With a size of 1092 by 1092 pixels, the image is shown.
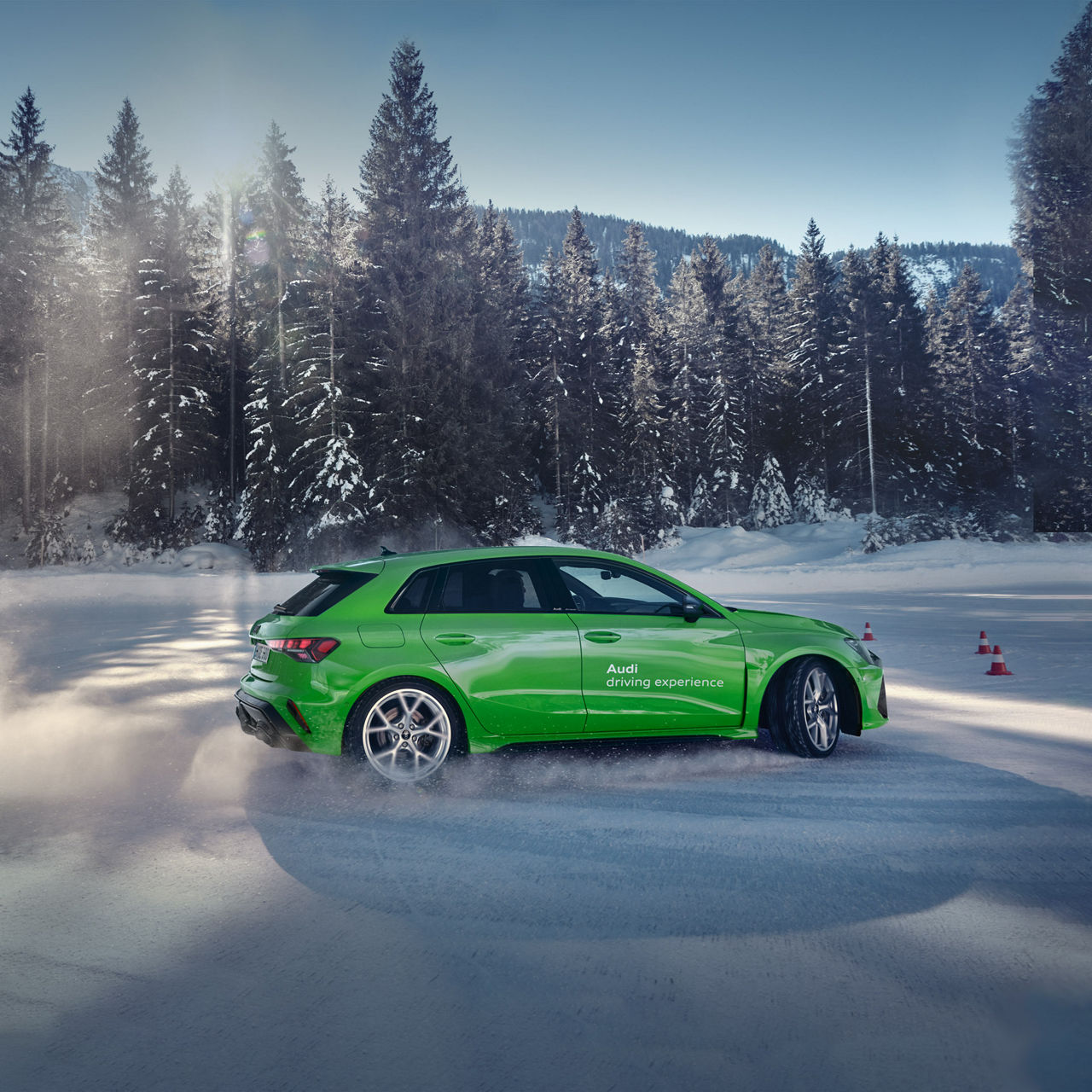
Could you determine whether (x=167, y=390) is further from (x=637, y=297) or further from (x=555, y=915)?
(x=555, y=915)

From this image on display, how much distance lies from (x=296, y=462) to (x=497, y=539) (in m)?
9.08

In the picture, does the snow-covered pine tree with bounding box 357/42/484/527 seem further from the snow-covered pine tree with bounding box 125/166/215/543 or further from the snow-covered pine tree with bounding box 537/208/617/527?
the snow-covered pine tree with bounding box 537/208/617/527

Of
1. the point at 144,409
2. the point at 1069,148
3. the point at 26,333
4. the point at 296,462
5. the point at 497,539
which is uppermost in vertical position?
the point at 1069,148

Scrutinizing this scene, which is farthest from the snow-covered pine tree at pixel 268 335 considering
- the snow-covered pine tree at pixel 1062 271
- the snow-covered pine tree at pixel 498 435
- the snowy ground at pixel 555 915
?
the snowy ground at pixel 555 915

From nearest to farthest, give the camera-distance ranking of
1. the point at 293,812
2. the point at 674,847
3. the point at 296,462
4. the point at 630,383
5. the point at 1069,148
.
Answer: the point at 674,847 → the point at 293,812 → the point at 1069,148 → the point at 296,462 → the point at 630,383

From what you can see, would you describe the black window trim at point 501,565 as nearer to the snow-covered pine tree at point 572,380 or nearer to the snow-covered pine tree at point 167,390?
the snow-covered pine tree at point 167,390

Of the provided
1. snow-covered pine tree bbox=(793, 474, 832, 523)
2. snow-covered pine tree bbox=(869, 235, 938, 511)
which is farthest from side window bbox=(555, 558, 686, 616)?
snow-covered pine tree bbox=(869, 235, 938, 511)

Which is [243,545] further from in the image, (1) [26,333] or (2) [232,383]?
(1) [26,333]

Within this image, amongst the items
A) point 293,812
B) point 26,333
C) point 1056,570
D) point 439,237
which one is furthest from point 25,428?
point 293,812

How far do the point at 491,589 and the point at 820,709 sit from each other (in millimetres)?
2633

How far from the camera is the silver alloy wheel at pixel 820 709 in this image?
761 centimetres

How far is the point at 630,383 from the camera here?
189 feet

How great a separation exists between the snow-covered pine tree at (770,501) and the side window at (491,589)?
5153cm

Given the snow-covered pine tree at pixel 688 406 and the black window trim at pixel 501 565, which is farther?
the snow-covered pine tree at pixel 688 406
